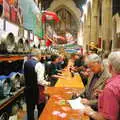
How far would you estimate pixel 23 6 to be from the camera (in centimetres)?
945

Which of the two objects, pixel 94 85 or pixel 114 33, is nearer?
pixel 94 85

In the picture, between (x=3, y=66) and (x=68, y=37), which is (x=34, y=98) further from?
(x=68, y=37)

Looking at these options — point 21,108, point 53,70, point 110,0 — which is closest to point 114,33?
point 110,0

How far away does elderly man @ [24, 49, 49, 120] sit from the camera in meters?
6.89

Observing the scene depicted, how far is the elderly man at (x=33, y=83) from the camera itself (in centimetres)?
689

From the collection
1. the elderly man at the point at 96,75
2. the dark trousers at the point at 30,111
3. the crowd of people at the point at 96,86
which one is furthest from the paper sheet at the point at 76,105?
the dark trousers at the point at 30,111

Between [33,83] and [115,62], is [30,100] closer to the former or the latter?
[33,83]

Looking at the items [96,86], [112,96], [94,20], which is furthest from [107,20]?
[112,96]

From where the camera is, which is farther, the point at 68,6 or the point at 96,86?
the point at 68,6

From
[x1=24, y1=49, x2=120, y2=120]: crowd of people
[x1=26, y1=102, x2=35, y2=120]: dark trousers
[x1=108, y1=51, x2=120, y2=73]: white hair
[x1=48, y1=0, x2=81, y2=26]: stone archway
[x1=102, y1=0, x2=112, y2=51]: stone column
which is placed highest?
[x1=48, y1=0, x2=81, y2=26]: stone archway

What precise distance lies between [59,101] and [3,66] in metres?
1.94

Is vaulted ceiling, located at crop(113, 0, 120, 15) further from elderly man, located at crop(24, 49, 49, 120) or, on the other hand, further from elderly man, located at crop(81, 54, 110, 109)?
elderly man, located at crop(81, 54, 110, 109)

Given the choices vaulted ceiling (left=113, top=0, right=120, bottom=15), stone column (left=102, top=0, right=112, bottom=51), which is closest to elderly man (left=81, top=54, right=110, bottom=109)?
stone column (left=102, top=0, right=112, bottom=51)

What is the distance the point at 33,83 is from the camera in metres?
6.95
